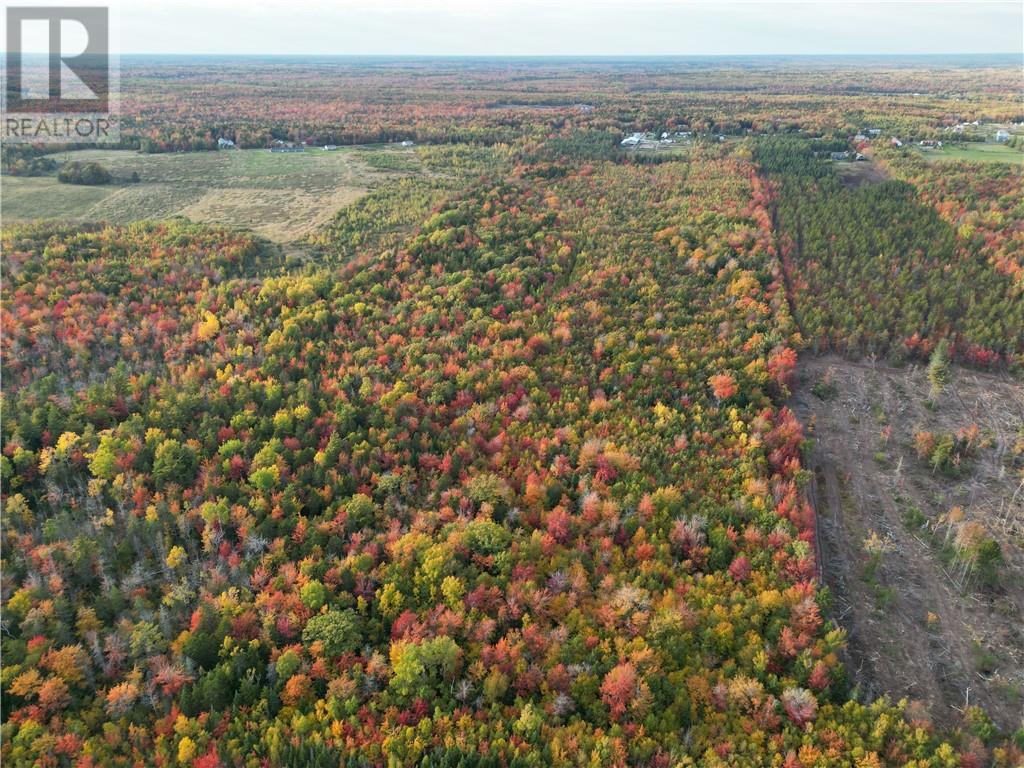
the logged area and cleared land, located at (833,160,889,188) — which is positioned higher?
cleared land, located at (833,160,889,188)

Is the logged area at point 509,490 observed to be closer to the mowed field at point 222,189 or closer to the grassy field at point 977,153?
the mowed field at point 222,189

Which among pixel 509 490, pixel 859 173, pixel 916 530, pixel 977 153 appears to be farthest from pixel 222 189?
pixel 977 153

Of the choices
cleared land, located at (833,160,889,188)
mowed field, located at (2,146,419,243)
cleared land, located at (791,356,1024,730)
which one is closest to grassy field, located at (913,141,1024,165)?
cleared land, located at (833,160,889,188)

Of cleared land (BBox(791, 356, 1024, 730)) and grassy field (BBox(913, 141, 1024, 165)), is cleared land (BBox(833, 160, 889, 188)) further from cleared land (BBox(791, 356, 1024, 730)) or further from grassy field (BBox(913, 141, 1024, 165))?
cleared land (BBox(791, 356, 1024, 730))

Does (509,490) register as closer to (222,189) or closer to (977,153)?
Answer: (222,189)

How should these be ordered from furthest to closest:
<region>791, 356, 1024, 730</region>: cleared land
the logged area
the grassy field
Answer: the grassy field → <region>791, 356, 1024, 730</region>: cleared land → the logged area

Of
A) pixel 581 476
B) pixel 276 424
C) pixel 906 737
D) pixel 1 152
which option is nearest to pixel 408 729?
pixel 581 476
